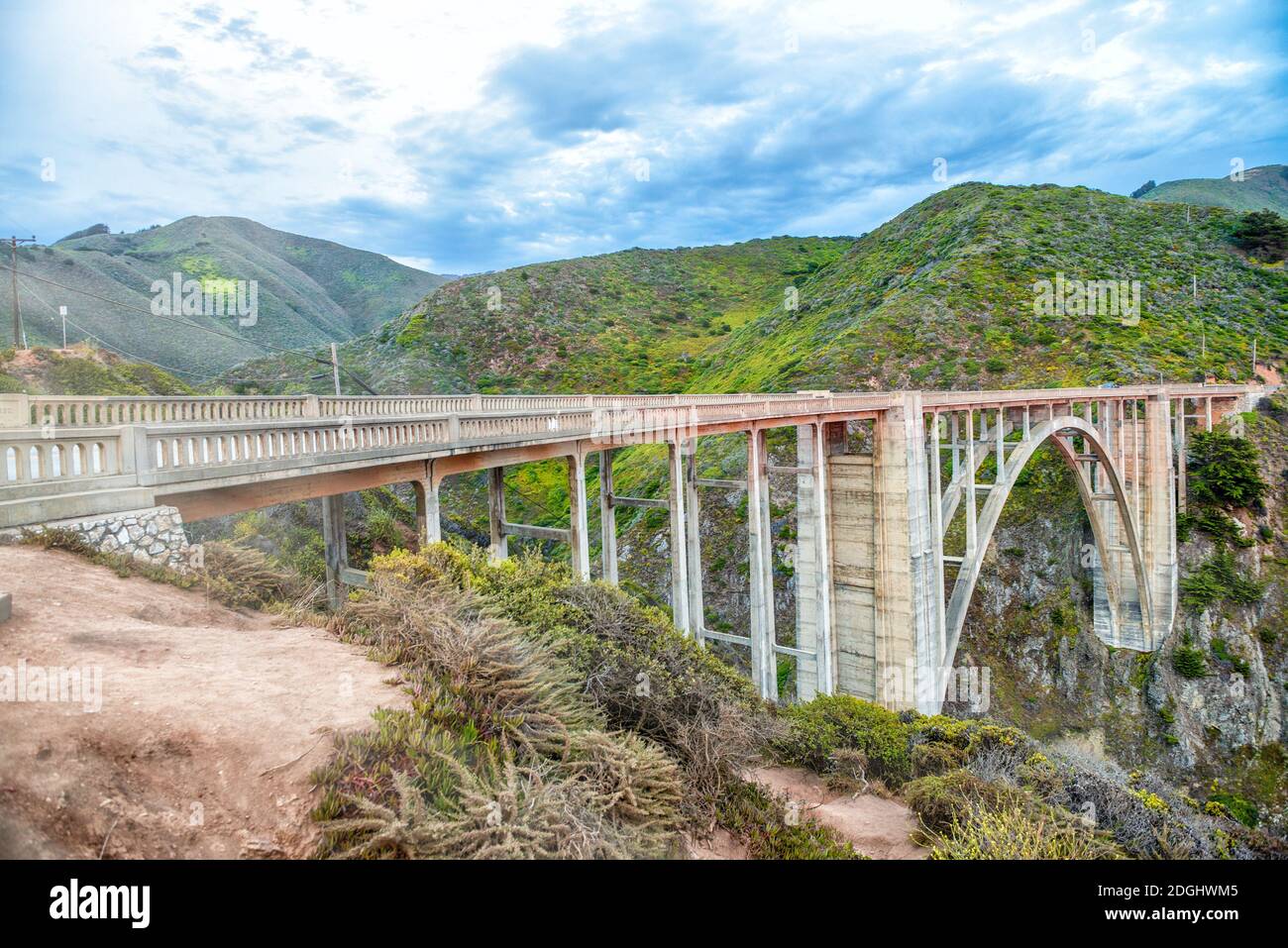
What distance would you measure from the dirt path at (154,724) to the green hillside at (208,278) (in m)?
33.0

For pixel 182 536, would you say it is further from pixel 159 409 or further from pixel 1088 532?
pixel 1088 532

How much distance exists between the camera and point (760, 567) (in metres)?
16.8

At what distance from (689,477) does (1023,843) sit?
411 inches

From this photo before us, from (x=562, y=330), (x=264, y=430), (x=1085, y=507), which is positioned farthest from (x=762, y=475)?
(x=562, y=330)

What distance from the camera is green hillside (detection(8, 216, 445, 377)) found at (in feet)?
174

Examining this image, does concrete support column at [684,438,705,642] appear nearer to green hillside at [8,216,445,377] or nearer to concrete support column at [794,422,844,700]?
concrete support column at [794,422,844,700]

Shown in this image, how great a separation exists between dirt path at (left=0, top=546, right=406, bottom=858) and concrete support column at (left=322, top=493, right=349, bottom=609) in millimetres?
3952

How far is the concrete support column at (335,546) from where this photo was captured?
10.5 m

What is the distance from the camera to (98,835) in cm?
362

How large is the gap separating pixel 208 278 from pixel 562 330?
4082 centimetres

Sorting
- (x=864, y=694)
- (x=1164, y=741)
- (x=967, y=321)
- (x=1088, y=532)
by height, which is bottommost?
(x=1164, y=741)

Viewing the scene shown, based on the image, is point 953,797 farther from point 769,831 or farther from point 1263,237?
point 1263,237

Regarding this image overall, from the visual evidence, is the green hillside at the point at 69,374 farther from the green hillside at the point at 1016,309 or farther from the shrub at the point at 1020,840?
the green hillside at the point at 1016,309
